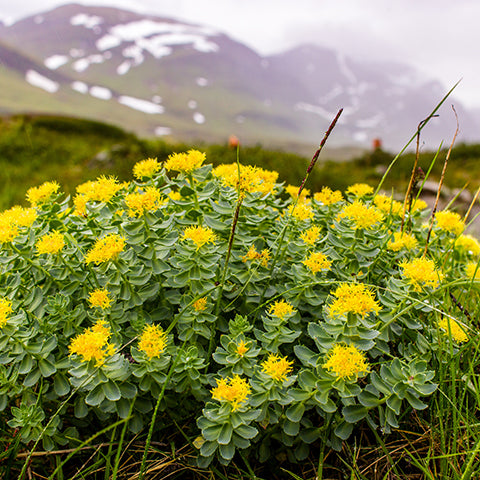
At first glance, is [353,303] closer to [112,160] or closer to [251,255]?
[251,255]

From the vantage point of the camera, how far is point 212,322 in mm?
1544

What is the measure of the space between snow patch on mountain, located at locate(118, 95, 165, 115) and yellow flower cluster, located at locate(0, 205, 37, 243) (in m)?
148

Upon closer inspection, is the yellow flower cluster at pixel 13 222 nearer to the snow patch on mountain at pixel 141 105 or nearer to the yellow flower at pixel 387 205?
the yellow flower at pixel 387 205

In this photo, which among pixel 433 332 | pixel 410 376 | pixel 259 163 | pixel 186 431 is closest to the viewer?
Result: pixel 410 376

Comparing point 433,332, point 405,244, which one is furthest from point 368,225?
point 433,332

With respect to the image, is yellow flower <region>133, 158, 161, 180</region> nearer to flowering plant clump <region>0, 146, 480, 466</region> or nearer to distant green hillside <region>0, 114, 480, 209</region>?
flowering plant clump <region>0, 146, 480, 466</region>

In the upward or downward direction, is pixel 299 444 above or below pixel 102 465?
above

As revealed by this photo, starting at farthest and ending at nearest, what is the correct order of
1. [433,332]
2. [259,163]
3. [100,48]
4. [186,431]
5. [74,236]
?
[100,48]
[259,163]
[74,236]
[433,332]
[186,431]

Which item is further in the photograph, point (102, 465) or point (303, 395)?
point (102, 465)

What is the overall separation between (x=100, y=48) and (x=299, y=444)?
701 feet

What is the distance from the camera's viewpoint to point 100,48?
7215 inches

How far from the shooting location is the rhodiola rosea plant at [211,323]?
1.24 metres

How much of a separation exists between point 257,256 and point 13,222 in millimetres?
1027

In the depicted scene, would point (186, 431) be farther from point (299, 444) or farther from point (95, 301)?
point (95, 301)
